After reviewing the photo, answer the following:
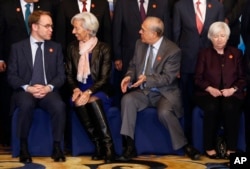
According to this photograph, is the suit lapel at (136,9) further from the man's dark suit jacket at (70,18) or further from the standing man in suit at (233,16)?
the standing man in suit at (233,16)

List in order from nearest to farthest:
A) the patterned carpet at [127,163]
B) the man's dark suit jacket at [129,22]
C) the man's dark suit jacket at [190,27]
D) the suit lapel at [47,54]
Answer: the patterned carpet at [127,163] < the suit lapel at [47,54] < the man's dark suit jacket at [190,27] < the man's dark suit jacket at [129,22]

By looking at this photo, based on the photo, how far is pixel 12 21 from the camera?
6438 mm

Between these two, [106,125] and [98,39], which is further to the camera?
[98,39]

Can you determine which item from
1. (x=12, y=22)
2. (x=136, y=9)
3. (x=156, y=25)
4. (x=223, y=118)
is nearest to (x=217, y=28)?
(x=156, y=25)

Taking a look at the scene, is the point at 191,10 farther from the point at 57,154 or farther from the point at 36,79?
the point at 57,154

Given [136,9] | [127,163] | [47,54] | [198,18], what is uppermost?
[136,9]

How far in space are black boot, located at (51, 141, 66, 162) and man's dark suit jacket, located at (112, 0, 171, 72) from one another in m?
1.22

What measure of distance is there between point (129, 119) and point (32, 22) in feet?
4.28

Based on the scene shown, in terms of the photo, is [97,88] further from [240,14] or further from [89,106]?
[240,14]

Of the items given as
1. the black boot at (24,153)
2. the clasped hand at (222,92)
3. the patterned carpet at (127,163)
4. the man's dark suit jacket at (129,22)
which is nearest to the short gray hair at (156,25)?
the man's dark suit jacket at (129,22)

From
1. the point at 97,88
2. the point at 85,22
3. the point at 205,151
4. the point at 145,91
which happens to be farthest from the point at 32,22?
the point at 205,151

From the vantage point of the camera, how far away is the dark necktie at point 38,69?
6.04 metres

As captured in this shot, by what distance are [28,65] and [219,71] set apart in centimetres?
181

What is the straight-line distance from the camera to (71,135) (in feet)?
20.1
